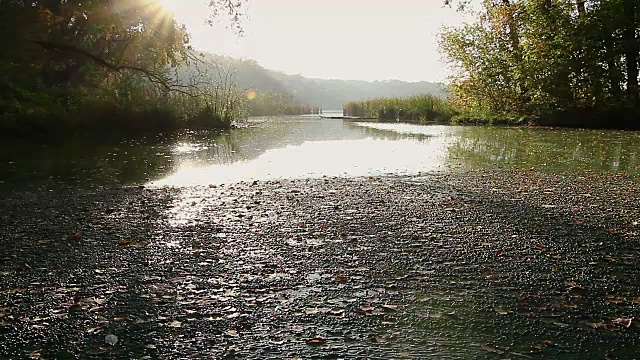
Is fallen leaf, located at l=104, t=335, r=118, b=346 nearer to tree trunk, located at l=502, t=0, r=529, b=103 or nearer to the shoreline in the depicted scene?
the shoreline

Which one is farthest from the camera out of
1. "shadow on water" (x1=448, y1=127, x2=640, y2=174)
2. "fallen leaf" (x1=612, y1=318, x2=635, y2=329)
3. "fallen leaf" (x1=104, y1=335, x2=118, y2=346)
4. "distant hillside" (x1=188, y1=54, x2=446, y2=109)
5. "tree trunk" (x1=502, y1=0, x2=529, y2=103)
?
"distant hillside" (x1=188, y1=54, x2=446, y2=109)

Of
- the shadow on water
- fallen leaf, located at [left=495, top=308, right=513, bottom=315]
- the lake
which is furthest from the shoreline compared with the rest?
the shadow on water

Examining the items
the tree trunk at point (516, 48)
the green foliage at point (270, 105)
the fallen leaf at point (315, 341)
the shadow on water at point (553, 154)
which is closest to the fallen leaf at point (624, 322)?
the fallen leaf at point (315, 341)

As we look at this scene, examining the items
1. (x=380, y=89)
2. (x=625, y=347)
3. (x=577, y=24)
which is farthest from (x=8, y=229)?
(x=380, y=89)

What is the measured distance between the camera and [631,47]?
16422 millimetres

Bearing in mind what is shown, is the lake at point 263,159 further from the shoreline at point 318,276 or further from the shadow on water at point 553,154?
the shoreline at point 318,276

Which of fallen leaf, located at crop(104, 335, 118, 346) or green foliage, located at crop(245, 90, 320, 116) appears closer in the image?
fallen leaf, located at crop(104, 335, 118, 346)

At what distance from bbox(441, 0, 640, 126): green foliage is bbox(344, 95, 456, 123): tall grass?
2.88 metres

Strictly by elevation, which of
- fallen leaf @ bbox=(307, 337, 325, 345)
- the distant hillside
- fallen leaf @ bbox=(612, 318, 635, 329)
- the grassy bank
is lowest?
fallen leaf @ bbox=(612, 318, 635, 329)

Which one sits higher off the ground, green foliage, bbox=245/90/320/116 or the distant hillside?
the distant hillside

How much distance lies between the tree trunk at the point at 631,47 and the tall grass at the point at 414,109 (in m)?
7.80

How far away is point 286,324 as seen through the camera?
7.13 ft

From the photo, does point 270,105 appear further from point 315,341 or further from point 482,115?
point 315,341

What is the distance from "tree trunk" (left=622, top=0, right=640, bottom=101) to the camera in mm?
16312
